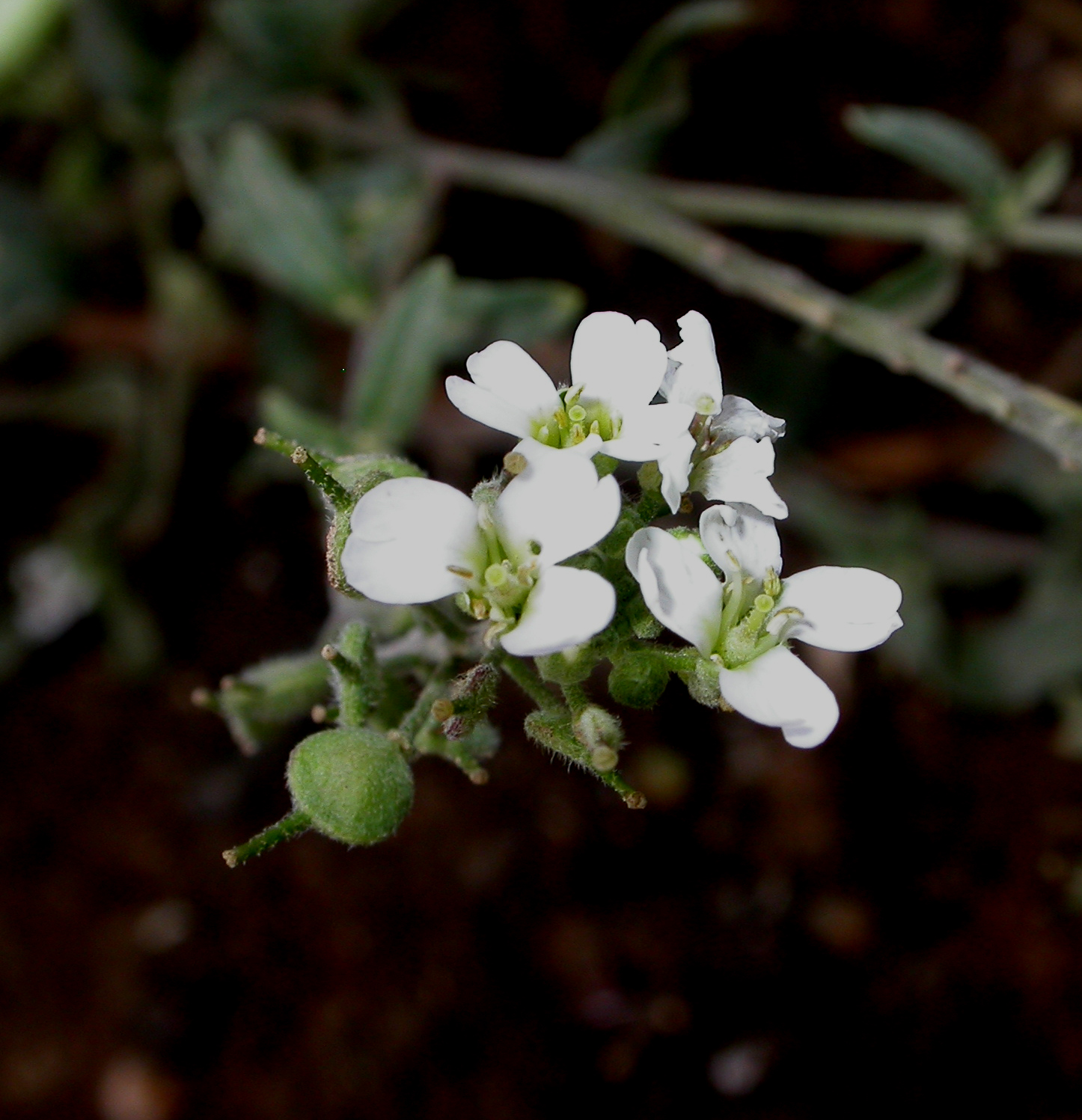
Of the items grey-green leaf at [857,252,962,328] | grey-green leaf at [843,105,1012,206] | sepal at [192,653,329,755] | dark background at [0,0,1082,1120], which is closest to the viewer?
sepal at [192,653,329,755]

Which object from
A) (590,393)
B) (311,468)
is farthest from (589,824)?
(311,468)

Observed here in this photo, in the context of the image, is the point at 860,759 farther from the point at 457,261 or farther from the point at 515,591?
the point at 515,591

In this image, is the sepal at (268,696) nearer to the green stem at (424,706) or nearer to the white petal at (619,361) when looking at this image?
the green stem at (424,706)

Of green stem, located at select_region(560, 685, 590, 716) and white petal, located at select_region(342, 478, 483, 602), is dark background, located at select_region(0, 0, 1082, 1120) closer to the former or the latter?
green stem, located at select_region(560, 685, 590, 716)

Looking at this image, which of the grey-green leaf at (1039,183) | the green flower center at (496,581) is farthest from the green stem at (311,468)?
the grey-green leaf at (1039,183)

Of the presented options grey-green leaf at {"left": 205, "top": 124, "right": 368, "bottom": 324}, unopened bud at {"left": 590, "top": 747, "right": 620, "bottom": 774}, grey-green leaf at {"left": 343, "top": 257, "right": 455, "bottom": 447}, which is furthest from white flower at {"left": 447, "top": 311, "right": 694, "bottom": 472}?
grey-green leaf at {"left": 205, "top": 124, "right": 368, "bottom": 324}
